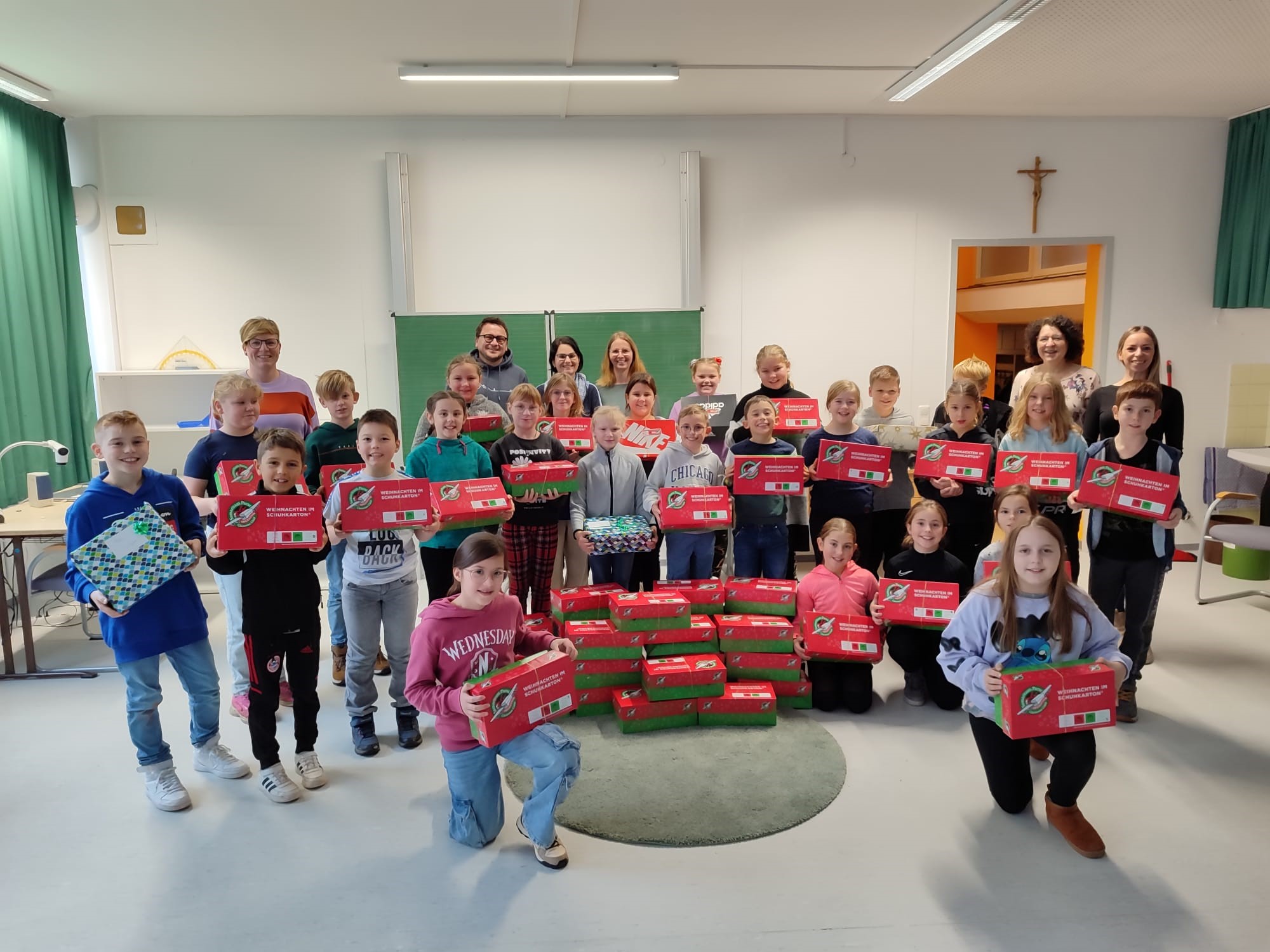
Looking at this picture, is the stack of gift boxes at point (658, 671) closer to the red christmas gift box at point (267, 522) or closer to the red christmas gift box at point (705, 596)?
the red christmas gift box at point (705, 596)

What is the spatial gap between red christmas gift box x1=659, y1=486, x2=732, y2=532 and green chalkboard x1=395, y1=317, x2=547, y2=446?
283 centimetres

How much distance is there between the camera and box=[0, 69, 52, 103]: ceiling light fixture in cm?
486

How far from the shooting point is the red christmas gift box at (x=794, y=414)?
416cm

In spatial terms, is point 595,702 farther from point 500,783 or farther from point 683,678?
point 500,783

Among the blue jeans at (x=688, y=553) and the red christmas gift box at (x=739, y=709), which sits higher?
the blue jeans at (x=688, y=553)

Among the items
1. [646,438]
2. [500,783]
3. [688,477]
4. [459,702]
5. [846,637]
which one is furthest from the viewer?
[646,438]

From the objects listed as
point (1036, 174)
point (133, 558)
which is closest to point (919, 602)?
point (133, 558)

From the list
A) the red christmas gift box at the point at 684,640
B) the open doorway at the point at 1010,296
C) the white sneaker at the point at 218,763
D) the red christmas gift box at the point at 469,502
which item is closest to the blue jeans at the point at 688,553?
the red christmas gift box at the point at 684,640

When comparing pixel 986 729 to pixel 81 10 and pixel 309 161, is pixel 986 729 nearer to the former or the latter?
pixel 81 10

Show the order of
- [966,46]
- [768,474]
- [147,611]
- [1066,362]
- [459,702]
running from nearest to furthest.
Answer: [459,702], [147,611], [768,474], [1066,362], [966,46]

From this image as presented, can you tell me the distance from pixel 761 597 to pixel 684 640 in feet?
1.33

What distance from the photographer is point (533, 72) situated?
5020mm

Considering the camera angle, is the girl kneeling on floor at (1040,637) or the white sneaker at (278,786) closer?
the girl kneeling on floor at (1040,637)

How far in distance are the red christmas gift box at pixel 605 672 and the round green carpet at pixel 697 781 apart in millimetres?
162
